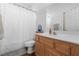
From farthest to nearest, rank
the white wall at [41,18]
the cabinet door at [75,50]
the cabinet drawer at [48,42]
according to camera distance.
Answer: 1. the cabinet drawer at [48,42]
2. the white wall at [41,18]
3. the cabinet door at [75,50]

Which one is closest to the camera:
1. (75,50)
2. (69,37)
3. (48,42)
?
(75,50)

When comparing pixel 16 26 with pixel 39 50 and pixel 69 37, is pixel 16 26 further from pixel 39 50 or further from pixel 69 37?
pixel 69 37

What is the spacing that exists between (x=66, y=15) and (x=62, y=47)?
1.37 ft

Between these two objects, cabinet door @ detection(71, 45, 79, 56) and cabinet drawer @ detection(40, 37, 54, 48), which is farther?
cabinet drawer @ detection(40, 37, 54, 48)

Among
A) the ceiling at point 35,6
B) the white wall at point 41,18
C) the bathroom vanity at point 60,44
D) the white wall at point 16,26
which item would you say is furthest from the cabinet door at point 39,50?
the ceiling at point 35,6

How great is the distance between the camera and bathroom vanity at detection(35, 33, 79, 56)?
104 cm

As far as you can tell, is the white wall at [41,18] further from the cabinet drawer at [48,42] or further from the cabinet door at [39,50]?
the cabinet door at [39,50]

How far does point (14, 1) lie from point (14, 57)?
0.69 m

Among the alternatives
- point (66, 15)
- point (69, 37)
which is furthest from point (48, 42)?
point (66, 15)

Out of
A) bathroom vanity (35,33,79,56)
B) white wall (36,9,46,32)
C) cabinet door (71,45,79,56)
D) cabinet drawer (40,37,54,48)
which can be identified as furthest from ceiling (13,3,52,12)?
cabinet door (71,45,79,56)

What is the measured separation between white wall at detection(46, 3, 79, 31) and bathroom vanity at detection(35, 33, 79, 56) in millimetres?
129

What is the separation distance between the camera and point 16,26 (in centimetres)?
124

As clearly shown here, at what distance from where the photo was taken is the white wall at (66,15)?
3.78 feet

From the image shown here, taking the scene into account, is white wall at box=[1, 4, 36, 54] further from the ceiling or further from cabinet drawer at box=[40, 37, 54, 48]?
cabinet drawer at box=[40, 37, 54, 48]
